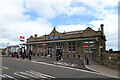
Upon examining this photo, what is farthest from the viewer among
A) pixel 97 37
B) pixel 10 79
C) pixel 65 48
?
Result: pixel 65 48

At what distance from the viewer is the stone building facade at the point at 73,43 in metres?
32.9

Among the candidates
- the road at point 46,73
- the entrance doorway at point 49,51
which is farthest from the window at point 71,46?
the road at point 46,73

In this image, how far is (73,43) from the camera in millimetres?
36500

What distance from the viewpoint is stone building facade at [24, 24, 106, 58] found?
32938 mm

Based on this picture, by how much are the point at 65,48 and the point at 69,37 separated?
331 centimetres

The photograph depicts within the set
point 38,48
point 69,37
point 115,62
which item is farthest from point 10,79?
point 38,48

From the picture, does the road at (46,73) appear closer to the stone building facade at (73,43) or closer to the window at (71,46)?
the stone building facade at (73,43)

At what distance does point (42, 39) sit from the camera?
44719 mm

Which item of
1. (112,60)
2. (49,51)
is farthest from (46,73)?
(49,51)

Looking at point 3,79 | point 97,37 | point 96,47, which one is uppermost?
point 97,37

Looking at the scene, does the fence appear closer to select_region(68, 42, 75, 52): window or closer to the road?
the road

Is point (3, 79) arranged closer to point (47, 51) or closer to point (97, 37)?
point (97, 37)

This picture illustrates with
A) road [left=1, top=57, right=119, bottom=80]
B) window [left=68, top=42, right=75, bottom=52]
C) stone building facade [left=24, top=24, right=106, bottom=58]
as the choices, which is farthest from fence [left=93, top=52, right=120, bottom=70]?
window [left=68, top=42, right=75, bottom=52]

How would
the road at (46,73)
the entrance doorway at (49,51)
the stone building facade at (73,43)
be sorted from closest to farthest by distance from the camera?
the road at (46,73), the stone building facade at (73,43), the entrance doorway at (49,51)
